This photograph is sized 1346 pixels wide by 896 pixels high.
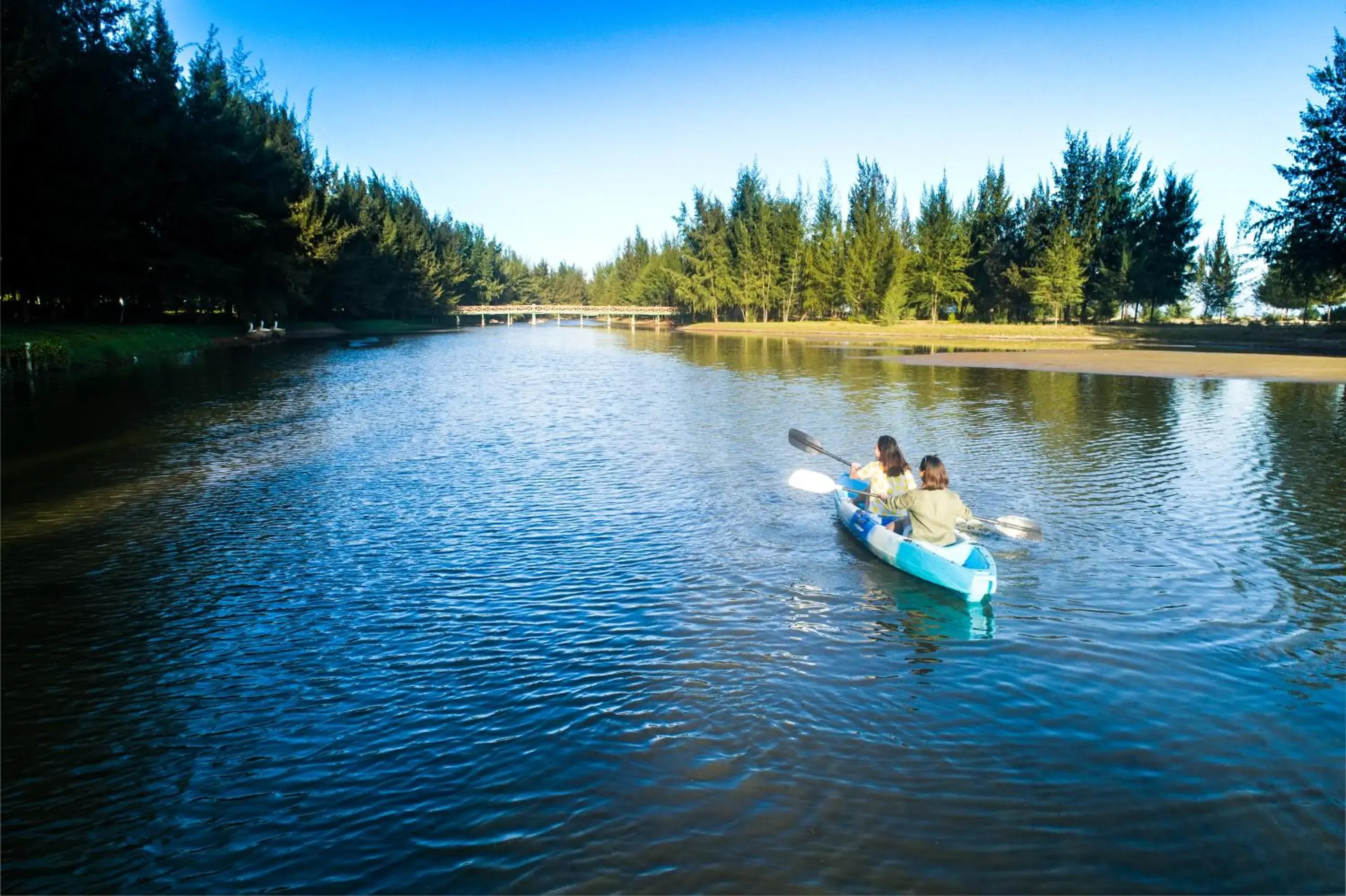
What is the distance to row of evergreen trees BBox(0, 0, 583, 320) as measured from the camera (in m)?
36.2

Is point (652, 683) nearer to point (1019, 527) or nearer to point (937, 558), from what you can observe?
point (937, 558)

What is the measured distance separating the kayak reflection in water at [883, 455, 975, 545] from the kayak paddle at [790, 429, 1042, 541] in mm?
1628

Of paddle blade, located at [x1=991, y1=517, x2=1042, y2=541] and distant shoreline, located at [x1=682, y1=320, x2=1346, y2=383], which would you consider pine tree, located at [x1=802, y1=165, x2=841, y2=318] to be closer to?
distant shoreline, located at [x1=682, y1=320, x2=1346, y2=383]

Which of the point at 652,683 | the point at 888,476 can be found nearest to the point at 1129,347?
the point at 888,476

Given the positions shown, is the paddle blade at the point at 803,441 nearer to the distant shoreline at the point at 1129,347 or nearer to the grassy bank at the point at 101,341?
the distant shoreline at the point at 1129,347

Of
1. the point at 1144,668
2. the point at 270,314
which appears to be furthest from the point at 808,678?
the point at 270,314

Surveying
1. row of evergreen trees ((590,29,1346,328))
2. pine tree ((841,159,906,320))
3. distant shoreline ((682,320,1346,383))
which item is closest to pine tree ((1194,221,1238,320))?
row of evergreen trees ((590,29,1346,328))

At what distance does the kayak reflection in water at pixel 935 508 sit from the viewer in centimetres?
1224

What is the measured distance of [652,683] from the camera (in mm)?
9102

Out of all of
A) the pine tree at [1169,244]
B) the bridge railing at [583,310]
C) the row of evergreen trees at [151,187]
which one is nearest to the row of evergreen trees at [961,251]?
the pine tree at [1169,244]

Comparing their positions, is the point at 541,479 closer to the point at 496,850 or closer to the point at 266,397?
the point at 496,850

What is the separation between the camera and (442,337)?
323ft

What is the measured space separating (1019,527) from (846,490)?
11.2ft

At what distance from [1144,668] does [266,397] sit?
3276 centimetres
